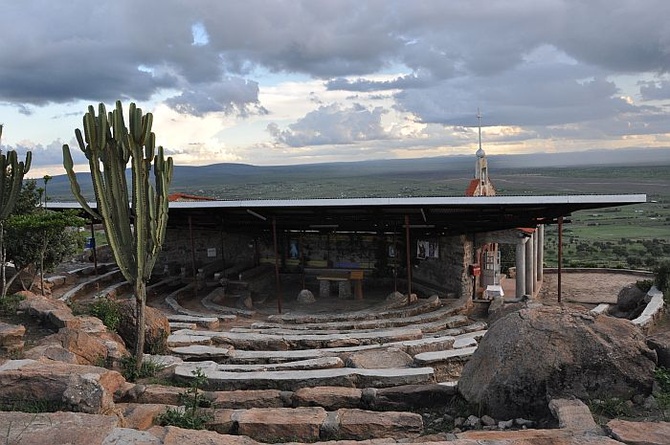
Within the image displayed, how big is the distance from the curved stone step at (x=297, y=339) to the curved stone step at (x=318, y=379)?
3011mm

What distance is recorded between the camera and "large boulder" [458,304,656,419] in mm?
6613

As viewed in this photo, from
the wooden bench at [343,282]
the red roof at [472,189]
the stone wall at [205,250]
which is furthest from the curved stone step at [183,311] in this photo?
the red roof at [472,189]

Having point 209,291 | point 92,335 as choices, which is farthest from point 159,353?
point 209,291

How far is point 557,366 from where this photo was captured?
21.8 feet

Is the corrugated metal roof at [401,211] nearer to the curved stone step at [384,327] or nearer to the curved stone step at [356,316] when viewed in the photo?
the curved stone step at [356,316]

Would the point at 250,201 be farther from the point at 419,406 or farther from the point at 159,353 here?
the point at 419,406

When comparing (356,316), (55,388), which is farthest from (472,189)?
(55,388)

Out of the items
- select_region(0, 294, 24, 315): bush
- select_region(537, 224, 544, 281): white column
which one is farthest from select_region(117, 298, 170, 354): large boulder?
select_region(537, 224, 544, 281): white column

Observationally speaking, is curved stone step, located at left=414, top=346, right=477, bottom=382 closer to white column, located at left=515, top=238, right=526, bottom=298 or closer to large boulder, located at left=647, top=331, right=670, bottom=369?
large boulder, located at left=647, top=331, right=670, bottom=369

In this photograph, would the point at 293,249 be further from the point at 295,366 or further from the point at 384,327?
the point at 295,366

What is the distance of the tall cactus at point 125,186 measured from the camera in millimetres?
9000

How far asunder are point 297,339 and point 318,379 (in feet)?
11.2

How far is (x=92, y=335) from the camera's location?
964 cm

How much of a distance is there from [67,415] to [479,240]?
1557 centimetres
